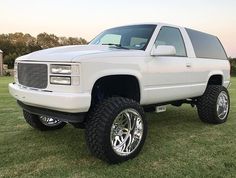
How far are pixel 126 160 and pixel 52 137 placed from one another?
1.67m

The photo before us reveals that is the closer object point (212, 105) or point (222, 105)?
point (212, 105)

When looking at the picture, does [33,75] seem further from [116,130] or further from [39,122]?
[39,122]

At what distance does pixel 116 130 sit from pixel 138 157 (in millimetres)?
475

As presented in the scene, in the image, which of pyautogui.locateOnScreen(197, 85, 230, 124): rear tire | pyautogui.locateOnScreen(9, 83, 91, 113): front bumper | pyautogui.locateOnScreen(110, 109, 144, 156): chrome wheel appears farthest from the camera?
pyautogui.locateOnScreen(197, 85, 230, 124): rear tire

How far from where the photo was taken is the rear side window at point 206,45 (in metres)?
6.74

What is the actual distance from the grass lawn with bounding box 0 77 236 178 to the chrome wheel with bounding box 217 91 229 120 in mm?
340

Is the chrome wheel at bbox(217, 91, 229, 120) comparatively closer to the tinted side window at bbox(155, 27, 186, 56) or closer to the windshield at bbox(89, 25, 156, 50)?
the tinted side window at bbox(155, 27, 186, 56)

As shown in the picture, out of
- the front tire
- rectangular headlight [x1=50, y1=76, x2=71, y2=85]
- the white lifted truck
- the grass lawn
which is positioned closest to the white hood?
the white lifted truck

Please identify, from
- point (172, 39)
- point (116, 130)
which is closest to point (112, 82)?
point (116, 130)

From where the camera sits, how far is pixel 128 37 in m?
5.81

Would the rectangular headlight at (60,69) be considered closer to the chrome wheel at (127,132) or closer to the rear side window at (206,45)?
the chrome wheel at (127,132)

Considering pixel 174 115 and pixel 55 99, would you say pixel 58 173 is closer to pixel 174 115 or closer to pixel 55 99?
pixel 55 99

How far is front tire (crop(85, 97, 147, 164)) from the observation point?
168 inches

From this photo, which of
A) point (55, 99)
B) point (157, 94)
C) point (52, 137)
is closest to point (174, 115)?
point (157, 94)
